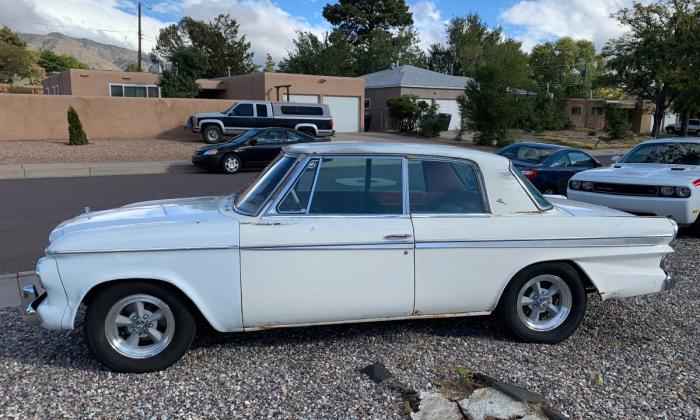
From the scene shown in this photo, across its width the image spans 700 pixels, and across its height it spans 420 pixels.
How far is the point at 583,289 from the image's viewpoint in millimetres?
4105

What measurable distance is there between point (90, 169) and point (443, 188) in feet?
48.4

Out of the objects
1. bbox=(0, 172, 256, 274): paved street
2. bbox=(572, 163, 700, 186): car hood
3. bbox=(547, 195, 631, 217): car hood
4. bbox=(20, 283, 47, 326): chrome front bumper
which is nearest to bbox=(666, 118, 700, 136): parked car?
bbox=(0, 172, 256, 274): paved street

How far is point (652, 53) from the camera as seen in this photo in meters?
29.5

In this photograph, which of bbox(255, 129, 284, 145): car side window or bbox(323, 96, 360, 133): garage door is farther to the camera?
bbox(323, 96, 360, 133): garage door

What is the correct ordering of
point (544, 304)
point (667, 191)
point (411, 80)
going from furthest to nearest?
1. point (411, 80)
2. point (667, 191)
3. point (544, 304)

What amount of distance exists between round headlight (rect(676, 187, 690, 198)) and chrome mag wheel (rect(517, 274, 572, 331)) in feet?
13.1

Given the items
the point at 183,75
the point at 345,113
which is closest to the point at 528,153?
the point at 345,113

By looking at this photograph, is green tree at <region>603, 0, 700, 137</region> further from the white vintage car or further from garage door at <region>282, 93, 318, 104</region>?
the white vintage car

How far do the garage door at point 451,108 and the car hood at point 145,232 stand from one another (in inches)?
1378

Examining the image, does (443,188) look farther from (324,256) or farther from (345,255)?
(324,256)

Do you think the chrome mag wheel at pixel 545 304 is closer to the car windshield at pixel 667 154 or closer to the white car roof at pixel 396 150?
the white car roof at pixel 396 150

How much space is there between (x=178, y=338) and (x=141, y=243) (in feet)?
2.28

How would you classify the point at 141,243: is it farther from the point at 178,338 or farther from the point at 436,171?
the point at 436,171

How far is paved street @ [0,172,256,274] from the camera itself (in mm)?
7133
